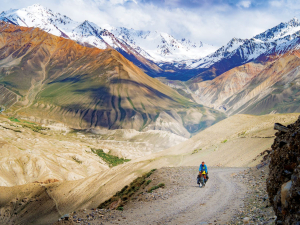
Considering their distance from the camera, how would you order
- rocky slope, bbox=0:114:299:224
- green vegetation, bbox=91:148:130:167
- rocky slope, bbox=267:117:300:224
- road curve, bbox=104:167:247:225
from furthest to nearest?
green vegetation, bbox=91:148:130:167
rocky slope, bbox=0:114:299:224
road curve, bbox=104:167:247:225
rocky slope, bbox=267:117:300:224

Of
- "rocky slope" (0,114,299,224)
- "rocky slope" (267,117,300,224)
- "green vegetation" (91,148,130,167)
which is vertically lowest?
"green vegetation" (91,148,130,167)

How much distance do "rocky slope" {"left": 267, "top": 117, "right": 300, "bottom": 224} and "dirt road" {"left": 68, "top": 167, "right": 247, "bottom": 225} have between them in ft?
12.7

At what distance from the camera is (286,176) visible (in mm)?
9391

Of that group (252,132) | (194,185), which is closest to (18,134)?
(252,132)

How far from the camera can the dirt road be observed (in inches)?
565

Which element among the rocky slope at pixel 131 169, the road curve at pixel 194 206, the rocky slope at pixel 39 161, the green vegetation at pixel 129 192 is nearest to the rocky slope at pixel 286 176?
the road curve at pixel 194 206

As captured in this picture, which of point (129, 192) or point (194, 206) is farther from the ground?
point (194, 206)

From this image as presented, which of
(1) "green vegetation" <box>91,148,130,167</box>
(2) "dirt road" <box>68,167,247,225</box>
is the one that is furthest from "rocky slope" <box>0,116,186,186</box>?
(2) "dirt road" <box>68,167,247,225</box>

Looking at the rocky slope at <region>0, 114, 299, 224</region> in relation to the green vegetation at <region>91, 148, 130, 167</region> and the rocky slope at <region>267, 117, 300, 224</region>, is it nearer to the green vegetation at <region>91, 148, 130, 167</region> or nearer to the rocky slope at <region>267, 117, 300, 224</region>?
the rocky slope at <region>267, 117, 300, 224</region>

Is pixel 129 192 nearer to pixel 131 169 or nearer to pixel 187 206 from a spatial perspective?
pixel 187 206

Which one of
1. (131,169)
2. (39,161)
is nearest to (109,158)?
(39,161)

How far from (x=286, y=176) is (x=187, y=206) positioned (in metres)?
8.37

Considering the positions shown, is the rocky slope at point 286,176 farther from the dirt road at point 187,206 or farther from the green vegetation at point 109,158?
the green vegetation at point 109,158

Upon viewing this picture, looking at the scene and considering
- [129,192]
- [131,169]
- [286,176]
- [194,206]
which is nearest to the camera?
[286,176]
